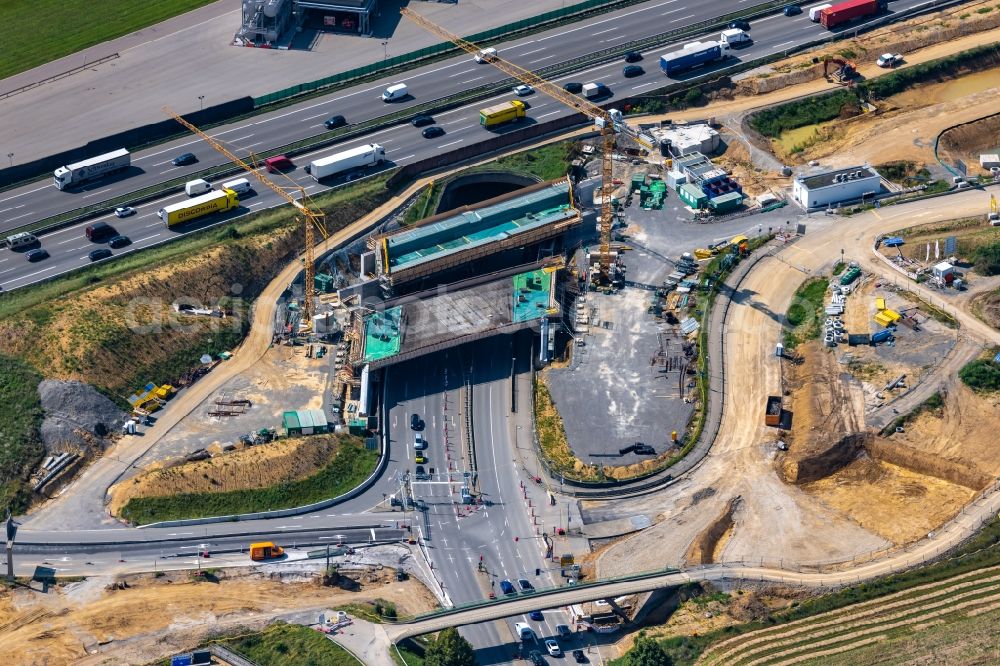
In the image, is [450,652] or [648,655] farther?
[648,655]

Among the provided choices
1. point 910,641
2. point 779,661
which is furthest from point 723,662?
point 910,641

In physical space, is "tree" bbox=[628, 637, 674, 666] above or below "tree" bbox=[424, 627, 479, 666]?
below

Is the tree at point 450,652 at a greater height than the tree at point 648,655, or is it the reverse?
the tree at point 450,652

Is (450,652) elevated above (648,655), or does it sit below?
above

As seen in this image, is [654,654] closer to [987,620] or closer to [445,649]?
[445,649]

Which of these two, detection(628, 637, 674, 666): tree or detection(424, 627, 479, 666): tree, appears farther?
detection(424, 627, 479, 666): tree
